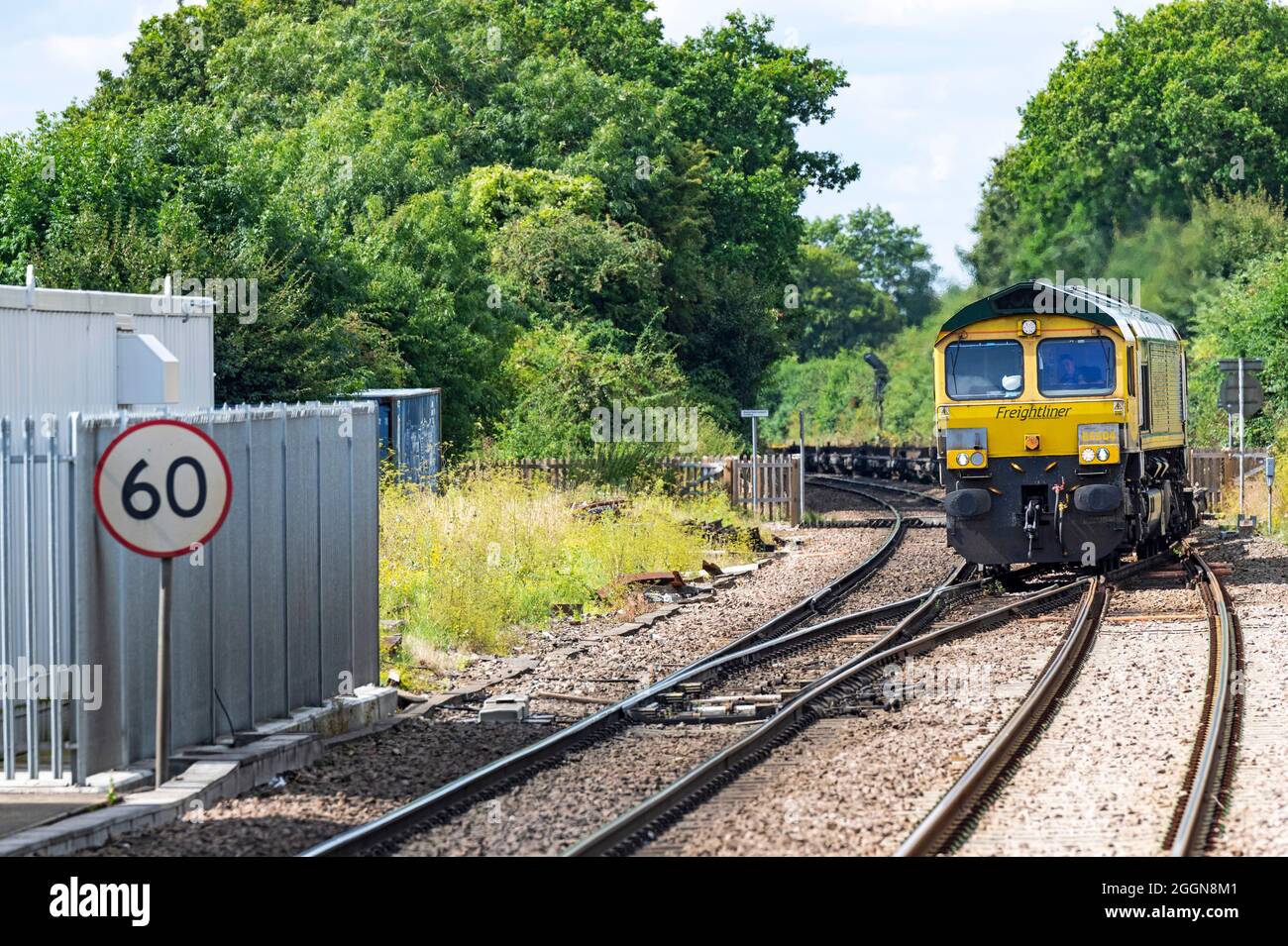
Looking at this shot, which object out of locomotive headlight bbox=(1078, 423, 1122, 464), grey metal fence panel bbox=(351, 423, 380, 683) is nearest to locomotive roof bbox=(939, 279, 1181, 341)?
locomotive headlight bbox=(1078, 423, 1122, 464)

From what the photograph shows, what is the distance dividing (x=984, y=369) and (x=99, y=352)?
1030cm

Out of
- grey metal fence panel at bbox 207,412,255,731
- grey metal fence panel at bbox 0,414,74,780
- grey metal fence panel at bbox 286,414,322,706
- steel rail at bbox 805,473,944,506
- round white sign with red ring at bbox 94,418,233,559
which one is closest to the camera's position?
round white sign with red ring at bbox 94,418,233,559

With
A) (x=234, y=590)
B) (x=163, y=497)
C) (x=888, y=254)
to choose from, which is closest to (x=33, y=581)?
(x=163, y=497)

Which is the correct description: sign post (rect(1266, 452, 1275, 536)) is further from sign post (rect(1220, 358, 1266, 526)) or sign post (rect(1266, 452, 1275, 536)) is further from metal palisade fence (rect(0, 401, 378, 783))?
metal palisade fence (rect(0, 401, 378, 783))

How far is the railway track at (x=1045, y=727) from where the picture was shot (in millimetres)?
8250

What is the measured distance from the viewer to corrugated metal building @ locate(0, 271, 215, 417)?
12.8 meters

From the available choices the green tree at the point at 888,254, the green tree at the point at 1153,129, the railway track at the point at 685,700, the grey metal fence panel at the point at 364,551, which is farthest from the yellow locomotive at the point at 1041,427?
the green tree at the point at 888,254

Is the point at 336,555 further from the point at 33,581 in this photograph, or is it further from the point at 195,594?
the point at 33,581

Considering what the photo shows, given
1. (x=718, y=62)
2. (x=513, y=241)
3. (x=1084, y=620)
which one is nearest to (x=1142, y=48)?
(x=718, y=62)

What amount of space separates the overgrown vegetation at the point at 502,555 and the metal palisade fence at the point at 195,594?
2.87 m

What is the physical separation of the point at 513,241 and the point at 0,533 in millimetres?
33032

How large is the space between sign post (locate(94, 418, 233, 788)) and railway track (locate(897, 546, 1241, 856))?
4026 millimetres
